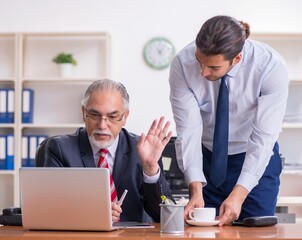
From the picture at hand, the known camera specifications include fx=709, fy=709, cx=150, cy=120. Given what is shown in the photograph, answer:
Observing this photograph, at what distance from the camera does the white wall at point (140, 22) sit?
613 cm

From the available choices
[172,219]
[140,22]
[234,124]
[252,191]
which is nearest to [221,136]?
[234,124]

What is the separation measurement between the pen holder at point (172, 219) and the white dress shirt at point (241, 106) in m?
0.52

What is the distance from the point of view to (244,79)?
8.81 feet

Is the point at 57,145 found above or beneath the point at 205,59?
beneath

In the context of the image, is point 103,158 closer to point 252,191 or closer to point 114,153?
point 114,153

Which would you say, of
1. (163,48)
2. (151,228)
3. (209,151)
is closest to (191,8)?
(163,48)

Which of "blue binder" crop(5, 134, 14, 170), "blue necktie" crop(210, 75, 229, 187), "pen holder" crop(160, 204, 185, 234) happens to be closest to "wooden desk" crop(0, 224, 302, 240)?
"pen holder" crop(160, 204, 185, 234)

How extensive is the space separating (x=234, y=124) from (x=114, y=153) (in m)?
0.48

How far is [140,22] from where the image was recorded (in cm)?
615

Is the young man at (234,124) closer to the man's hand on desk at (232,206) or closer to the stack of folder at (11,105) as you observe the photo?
the man's hand on desk at (232,206)

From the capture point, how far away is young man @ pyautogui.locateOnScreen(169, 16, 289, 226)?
103 inches

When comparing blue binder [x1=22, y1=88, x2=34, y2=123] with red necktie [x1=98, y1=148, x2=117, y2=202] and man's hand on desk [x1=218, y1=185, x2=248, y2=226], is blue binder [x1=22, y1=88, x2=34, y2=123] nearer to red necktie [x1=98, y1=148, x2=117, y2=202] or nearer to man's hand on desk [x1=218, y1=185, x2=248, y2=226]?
red necktie [x1=98, y1=148, x2=117, y2=202]

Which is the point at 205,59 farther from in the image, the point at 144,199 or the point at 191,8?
the point at 191,8

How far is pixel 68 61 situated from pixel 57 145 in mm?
3535
